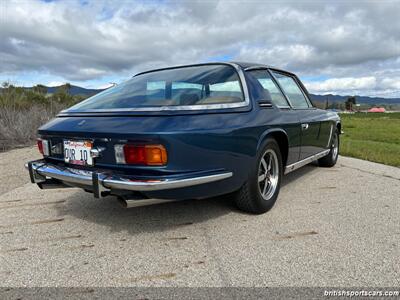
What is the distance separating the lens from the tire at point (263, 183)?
3100 mm

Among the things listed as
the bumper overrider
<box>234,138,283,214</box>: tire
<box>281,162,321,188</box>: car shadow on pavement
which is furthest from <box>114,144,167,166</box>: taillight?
<box>281,162,321,188</box>: car shadow on pavement

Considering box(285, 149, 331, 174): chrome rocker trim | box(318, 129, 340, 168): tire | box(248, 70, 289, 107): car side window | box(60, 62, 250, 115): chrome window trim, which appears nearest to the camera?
box(60, 62, 250, 115): chrome window trim

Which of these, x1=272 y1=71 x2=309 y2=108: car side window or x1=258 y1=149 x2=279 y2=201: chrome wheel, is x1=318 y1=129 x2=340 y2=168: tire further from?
x1=258 y1=149 x2=279 y2=201: chrome wheel

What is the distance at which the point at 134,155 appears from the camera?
251 centimetres

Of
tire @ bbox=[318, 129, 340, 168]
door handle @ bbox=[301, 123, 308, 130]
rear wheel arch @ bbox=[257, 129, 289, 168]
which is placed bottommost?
tire @ bbox=[318, 129, 340, 168]

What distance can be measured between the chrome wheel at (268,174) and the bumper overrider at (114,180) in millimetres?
728

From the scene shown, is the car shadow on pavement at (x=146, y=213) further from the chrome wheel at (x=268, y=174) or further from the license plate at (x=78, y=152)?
the license plate at (x=78, y=152)

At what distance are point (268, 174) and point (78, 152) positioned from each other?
73.0 inches

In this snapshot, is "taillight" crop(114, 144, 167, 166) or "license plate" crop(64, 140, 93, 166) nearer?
"taillight" crop(114, 144, 167, 166)

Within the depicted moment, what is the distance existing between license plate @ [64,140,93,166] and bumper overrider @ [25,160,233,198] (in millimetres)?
68

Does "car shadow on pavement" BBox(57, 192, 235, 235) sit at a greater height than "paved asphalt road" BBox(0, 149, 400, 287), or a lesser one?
greater

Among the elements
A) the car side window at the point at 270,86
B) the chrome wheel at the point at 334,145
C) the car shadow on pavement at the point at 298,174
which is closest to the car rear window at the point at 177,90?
the car side window at the point at 270,86

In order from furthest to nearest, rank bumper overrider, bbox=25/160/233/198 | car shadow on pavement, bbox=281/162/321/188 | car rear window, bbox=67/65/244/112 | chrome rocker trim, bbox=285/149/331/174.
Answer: car shadow on pavement, bbox=281/162/321/188
chrome rocker trim, bbox=285/149/331/174
car rear window, bbox=67/65/244/112
bumper overrider, bbox=25/160/233/198

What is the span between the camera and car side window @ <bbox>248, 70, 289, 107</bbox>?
3.55m
